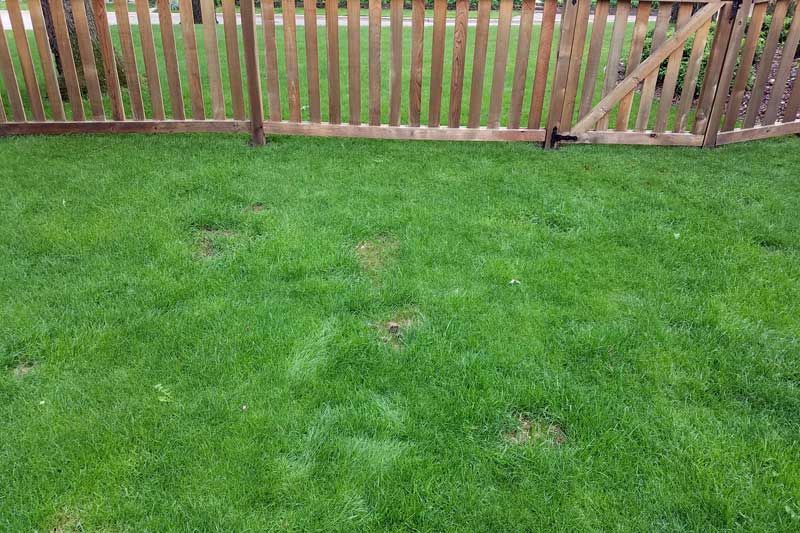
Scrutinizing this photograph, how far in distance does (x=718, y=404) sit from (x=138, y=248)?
3.41 m

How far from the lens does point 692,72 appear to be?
18.9 feet

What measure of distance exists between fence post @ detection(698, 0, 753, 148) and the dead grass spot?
4.50m

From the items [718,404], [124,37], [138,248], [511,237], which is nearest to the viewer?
[718,404]

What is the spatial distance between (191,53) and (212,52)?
203 millimetres

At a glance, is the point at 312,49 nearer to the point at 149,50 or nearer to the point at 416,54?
the point at 416,54

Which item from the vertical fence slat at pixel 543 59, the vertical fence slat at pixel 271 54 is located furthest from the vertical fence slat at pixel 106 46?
the vertical fence slat at pixel 543 59

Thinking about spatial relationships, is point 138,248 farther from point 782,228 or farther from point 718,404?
point 782,228

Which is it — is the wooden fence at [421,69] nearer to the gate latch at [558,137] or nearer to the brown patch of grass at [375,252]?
the gate latch at [558,137]

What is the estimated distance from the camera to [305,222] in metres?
4.39

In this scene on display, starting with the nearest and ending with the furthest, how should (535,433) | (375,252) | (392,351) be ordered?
(535,433) < (392,351) < (375,252)

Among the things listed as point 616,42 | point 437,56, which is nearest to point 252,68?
point 437,56

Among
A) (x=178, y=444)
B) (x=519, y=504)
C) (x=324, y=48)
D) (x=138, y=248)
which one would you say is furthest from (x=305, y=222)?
(x=324, y=48)

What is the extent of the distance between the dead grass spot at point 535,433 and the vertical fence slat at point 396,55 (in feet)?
12.6

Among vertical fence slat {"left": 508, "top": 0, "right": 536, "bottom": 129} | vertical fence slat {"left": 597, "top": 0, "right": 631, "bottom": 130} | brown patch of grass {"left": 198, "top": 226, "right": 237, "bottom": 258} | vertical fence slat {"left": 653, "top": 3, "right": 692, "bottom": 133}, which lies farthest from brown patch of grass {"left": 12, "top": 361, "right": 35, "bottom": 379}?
vertical fence slat {"left": 653, "top": 3, "right": 692, "bottom": 133}
